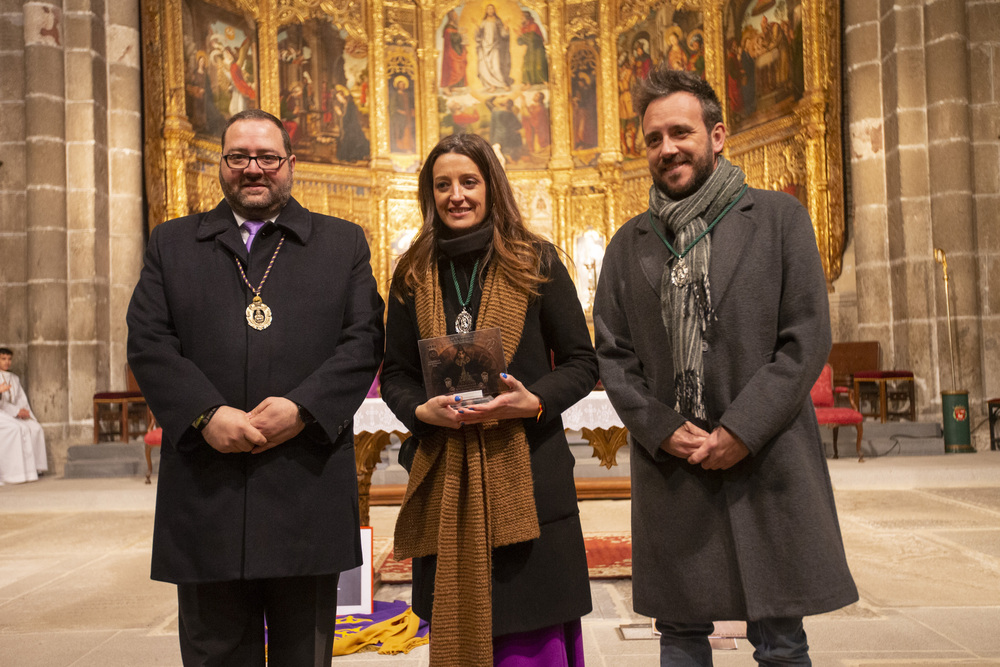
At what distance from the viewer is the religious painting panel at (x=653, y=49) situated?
12.7m

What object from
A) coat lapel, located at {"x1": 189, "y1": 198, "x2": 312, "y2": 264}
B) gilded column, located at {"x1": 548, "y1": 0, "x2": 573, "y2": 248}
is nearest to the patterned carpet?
coat lapel, located at {"x1": 189, "y1": 198, "x2": 312, "y2": 264}

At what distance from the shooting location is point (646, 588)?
2062 mm

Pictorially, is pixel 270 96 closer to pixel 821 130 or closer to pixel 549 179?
pixel 549 179

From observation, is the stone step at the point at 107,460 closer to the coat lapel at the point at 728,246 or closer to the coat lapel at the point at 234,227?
the coat lapel at the point at 234,227

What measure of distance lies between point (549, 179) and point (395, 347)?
12.0 metres

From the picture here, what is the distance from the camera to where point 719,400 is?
2023 millimetres

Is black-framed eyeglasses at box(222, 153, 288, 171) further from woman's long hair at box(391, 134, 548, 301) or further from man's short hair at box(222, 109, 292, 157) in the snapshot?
woman's long hair at box(391, 134, 548, 301)

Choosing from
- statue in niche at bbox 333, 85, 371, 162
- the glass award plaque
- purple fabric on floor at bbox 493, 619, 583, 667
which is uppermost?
statue in niche at bbox 333, 85, 371, 162

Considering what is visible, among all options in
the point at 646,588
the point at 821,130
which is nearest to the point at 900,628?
the point at 646,588

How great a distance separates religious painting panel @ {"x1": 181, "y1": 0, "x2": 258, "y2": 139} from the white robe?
14.4 ft

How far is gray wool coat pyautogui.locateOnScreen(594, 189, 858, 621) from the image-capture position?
6.28ft

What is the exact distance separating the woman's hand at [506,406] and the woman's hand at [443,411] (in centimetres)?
2

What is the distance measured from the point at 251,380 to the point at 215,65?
11143 millimetres

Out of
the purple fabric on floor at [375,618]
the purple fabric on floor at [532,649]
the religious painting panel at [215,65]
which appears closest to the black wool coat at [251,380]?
the purple fabric on floor at [532,649]
